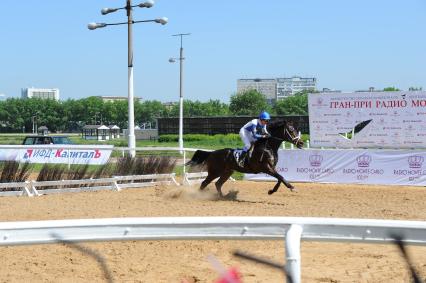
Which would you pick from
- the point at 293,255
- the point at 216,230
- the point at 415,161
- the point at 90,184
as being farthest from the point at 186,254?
the point at 415,161

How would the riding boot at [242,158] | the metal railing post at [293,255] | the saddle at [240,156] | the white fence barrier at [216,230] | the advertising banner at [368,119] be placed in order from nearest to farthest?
the metal railing post at [293,255]
the white fence barrier at [216,230]
the saddle at [240,156]
the riding boot at [242,158]
the advertising banner at [368,119]

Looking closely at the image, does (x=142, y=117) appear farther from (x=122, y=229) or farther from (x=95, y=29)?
(x=122, y=229)

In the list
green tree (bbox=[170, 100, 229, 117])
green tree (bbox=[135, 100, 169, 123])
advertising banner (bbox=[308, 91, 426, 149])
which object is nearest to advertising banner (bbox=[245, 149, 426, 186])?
advertising banner (bbox=[308, 91, 426, 149])

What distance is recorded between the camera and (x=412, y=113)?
776 inches

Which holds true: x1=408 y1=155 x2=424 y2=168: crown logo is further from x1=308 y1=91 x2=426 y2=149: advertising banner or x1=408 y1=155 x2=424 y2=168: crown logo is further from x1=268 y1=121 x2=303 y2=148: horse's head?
x1=268 y1=121 x2=303 y2=148: horse's head

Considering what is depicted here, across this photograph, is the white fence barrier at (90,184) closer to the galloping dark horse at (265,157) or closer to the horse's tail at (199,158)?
the horse's tail at (199,158)

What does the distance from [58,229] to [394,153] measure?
55.8 ft

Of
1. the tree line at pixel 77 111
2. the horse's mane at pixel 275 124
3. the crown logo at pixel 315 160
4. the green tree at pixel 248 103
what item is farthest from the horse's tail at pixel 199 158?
the tree line at pixel 77 111

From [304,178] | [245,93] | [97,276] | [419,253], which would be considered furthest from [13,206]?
[245,93]

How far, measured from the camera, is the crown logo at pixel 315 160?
2023 centimetres

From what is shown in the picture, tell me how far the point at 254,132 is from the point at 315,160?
18.5ft

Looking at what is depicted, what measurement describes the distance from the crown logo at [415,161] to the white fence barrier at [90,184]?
7.09 meters

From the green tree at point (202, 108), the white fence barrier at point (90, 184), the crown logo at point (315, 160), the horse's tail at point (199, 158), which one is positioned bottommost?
the white fence barrier at point (90, 184)

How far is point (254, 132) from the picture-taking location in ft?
50.1
